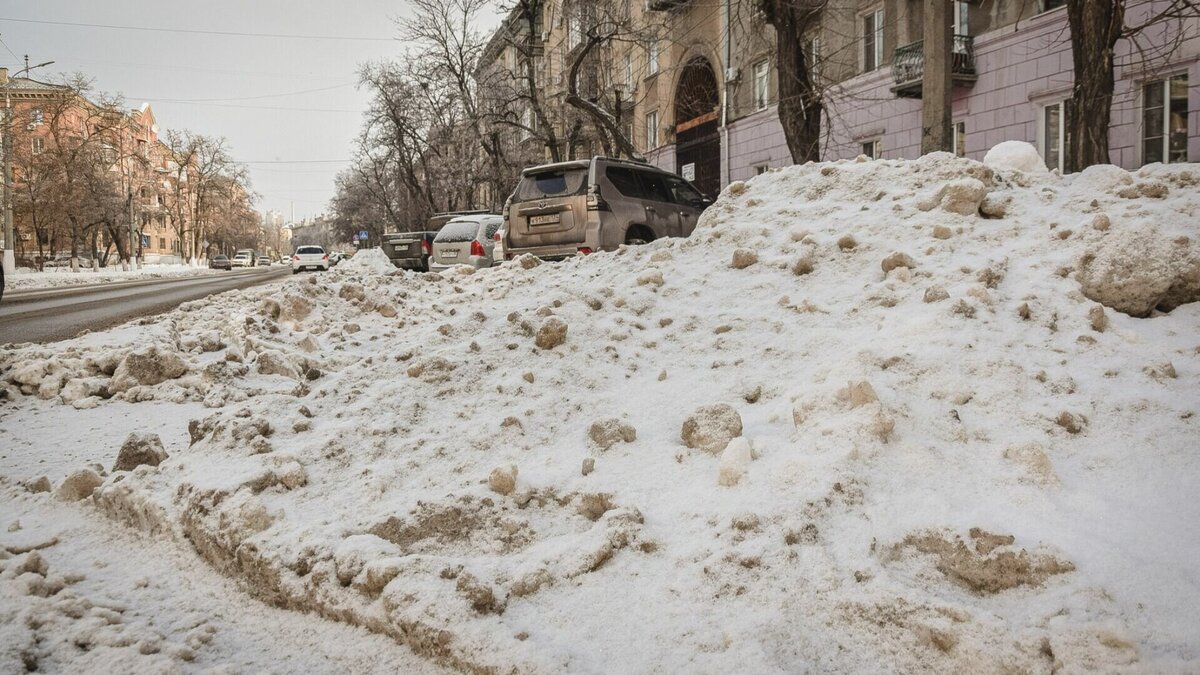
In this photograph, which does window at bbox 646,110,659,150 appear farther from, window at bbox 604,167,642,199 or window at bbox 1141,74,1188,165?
window at bbox 604,167,642,199

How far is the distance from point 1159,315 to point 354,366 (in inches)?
181

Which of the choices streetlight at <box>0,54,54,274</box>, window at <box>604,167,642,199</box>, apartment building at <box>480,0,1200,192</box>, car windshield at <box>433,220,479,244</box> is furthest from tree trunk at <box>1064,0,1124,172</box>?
streetlight at <box>0,54,54,274</box>

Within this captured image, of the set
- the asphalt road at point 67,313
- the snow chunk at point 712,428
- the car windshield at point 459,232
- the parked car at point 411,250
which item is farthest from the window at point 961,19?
the asphalt road at point 67,313

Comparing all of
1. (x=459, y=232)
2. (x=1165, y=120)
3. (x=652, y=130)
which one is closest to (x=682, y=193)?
(x=459, y=232)

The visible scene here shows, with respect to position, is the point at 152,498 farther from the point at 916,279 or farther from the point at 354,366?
the point at 916,279

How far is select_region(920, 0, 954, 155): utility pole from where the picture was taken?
10.7m

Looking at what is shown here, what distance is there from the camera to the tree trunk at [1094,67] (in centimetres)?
933

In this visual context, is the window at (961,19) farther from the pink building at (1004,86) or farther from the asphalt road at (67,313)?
the asphalt road at (67,313)

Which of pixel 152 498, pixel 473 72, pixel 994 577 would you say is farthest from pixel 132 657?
pixel 473 72

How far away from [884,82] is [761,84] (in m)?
6.14

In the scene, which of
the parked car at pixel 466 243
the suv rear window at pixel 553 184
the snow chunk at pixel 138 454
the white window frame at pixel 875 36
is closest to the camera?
the snow chunk at pixel 138 454

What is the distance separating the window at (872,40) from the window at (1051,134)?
5.01m

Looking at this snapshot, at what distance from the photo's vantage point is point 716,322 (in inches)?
180

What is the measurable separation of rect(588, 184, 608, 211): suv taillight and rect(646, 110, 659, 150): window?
21457mm
